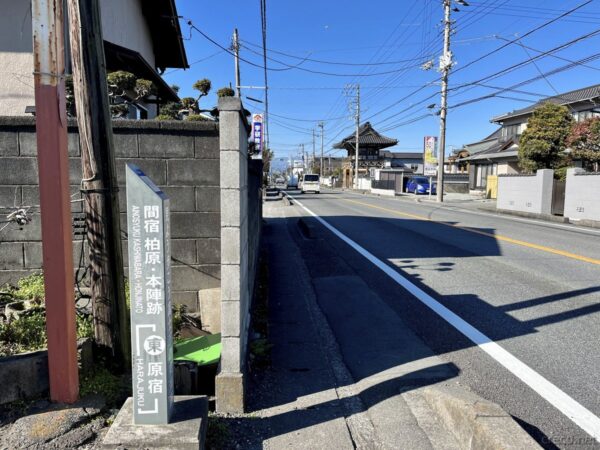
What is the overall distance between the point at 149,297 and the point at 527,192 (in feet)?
70.9

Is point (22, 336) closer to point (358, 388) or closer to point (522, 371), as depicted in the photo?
point (358, 388)

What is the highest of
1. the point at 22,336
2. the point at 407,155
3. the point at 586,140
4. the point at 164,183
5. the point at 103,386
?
the point at 407,155

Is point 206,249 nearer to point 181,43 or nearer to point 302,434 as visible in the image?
point 302,434

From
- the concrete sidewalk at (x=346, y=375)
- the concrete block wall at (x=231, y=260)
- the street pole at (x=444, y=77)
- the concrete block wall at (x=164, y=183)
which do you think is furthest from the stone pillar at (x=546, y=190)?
the concrete block wall at (x=231, y=260)

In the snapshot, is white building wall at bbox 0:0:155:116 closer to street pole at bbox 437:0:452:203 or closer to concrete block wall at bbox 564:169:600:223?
concrete block wall at bbox 564:169:600:223

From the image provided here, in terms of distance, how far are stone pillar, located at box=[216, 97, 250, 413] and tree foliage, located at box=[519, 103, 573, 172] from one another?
23.6m

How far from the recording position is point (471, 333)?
15.9 ft

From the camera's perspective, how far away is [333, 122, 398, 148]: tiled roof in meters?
66.5

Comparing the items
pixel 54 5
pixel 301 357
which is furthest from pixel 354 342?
pixel 54 5

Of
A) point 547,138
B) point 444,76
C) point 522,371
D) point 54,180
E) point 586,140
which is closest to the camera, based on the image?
point 54,180

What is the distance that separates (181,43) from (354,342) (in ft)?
46.3

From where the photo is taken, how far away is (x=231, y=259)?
10.3ft

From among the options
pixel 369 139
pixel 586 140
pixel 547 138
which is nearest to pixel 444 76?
pixel 547 138

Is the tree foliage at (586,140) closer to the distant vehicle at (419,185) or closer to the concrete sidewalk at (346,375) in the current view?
the concrete sidewalk at (346,375)
